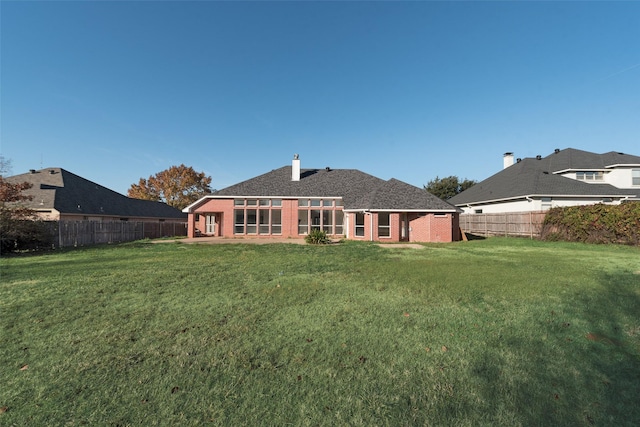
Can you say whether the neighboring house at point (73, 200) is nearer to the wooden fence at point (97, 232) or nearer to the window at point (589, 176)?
the wooden fence at point (97, 232)

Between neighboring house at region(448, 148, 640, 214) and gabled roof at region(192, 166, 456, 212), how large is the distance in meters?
9.43

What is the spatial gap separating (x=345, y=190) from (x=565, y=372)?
22654 mm

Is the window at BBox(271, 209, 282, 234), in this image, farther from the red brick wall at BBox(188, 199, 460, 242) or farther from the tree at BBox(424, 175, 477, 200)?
the tree at BBox(424, 175, 477, 200)

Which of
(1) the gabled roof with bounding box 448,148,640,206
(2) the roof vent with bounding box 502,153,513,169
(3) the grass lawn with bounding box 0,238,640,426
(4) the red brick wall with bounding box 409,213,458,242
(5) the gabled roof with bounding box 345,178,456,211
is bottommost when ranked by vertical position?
(3) the grass lawn with bounding box 0,238,640,426

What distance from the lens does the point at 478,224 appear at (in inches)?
998

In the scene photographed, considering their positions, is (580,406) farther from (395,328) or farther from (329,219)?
(329,219)

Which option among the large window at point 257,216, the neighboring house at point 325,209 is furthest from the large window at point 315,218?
the large window at point 257,216

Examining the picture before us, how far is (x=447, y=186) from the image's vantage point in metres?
46.7

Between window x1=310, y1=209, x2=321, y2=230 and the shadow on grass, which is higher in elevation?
window x1=310, y1=209, x2=321, y2=230

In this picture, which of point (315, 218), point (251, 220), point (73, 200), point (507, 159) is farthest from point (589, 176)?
point (73, 200)

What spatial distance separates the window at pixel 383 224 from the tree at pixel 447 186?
30.1m

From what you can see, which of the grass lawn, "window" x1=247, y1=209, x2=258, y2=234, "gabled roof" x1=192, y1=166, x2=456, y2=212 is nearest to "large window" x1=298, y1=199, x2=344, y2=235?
"gabled roof" x1=192, y1=166, x2=456, y2=212

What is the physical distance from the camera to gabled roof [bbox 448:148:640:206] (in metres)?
23.1

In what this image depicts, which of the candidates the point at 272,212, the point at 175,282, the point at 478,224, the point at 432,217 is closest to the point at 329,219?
the point at 272,212
